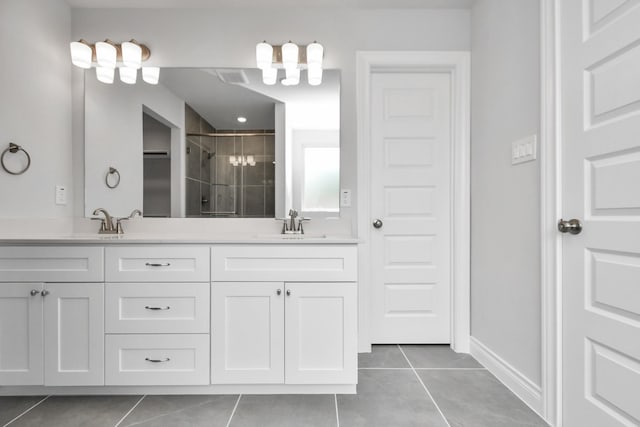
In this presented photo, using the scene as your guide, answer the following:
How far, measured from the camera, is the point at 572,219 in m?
1.38

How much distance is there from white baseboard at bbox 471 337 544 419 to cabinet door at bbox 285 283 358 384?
2.75 feet

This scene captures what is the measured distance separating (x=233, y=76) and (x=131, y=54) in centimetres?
66

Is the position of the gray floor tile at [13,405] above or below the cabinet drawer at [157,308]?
below

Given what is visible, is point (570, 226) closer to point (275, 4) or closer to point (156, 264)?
point (156, 264)

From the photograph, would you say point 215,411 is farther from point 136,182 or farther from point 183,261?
point 136,182

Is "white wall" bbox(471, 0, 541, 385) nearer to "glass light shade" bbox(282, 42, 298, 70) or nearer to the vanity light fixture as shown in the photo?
"glass light shade" bbox(282, 42, 298, 70)

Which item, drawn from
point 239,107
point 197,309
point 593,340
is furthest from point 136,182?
point 593,340

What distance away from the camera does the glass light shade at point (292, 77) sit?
7.33 feet

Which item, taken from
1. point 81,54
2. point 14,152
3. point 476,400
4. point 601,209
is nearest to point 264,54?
point 81,54

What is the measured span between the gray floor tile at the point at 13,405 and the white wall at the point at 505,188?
2.45 m

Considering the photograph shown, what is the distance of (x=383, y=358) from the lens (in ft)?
7.21

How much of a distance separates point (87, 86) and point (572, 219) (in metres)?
2.89

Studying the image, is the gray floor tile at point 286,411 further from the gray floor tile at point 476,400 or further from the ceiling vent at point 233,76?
the ceiling vent at point 233,76

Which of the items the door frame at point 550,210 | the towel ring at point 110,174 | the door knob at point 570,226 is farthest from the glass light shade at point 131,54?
the door knob at point 570,226
